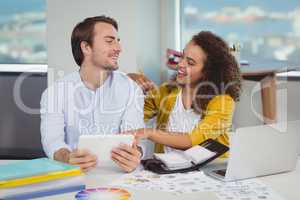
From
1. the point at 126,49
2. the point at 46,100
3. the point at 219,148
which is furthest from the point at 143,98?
the point at 219,148

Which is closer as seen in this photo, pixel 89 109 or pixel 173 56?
pixel 89 109

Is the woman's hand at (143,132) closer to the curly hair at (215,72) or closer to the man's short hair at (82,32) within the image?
the curly hair at (215,72)

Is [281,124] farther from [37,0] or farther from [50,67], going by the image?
[37,0]

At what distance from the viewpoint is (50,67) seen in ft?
A: 8.08

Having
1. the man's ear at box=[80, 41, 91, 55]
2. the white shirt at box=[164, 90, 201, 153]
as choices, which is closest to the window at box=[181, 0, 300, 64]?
the white shirt at box=[164, 90, 201, 153]

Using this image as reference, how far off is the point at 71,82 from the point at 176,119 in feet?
1.96

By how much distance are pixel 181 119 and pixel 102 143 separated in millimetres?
843

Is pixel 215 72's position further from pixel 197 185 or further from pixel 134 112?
pixel 197 185

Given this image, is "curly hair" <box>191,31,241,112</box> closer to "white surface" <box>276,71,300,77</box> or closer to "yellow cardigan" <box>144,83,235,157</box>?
"yellow cardigan" <box>144,83,235,157</box>

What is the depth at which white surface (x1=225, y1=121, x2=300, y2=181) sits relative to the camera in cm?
140

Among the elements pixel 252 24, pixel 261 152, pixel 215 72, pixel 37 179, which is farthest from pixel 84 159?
pixel 252 24

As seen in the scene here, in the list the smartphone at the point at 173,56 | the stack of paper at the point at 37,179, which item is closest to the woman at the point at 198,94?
the smartphone at the point at 173,56

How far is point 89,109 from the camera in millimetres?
2223

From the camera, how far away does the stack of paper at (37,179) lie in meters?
1.24
